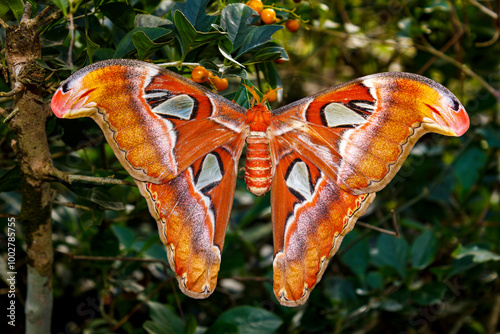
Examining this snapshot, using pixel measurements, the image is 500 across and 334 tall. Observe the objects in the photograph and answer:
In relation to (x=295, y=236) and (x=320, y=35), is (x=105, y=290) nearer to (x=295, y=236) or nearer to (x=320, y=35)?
(x=295, y=236)

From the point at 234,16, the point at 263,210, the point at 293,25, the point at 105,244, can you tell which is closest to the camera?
the point at 234,16

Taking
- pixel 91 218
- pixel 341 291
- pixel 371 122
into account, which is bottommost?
pixel 341 291

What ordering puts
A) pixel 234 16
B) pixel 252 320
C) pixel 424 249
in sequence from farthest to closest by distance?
1. pixel 424 249
2. pixel 252 320
3. pixel 234 16

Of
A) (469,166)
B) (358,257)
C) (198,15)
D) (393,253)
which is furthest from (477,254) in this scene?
(198,15)

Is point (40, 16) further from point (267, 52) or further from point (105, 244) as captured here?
point (105, 244)

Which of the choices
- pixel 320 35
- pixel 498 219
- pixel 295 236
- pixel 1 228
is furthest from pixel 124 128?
pixel 320 35

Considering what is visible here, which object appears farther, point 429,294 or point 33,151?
point 429,294

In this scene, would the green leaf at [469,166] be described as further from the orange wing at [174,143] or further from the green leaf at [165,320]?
the green leaf at [165,320]
